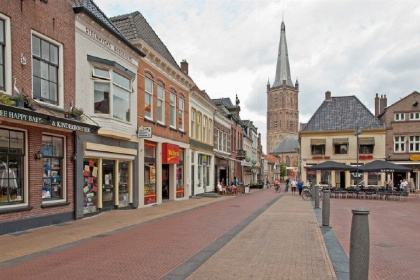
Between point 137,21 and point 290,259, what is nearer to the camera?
point 290,259

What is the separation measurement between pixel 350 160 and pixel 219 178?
606 inches

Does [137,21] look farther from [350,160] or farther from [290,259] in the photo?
[350,160]

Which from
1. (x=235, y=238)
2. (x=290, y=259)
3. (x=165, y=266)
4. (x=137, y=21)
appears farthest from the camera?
(x=137, y=21)

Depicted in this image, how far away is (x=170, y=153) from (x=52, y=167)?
30.0 ft

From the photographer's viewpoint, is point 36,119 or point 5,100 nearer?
point 5,100

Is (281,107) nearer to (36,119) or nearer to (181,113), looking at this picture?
(181,113)

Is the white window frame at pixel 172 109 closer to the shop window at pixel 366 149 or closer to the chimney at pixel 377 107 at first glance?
the shop window at pixel 366 149

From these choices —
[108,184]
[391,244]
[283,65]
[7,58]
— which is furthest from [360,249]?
[283,65]

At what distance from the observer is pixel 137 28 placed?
18.8 metres

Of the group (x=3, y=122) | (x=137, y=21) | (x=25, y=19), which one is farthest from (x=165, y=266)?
(x=137, y=21)

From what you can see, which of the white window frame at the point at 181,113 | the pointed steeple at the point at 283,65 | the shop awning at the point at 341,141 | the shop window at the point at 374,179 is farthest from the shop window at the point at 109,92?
the pointed steeple at the point at 283,65

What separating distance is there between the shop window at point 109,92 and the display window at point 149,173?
3.27 metres

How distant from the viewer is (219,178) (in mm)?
34656

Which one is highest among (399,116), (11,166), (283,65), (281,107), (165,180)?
(283,65)
